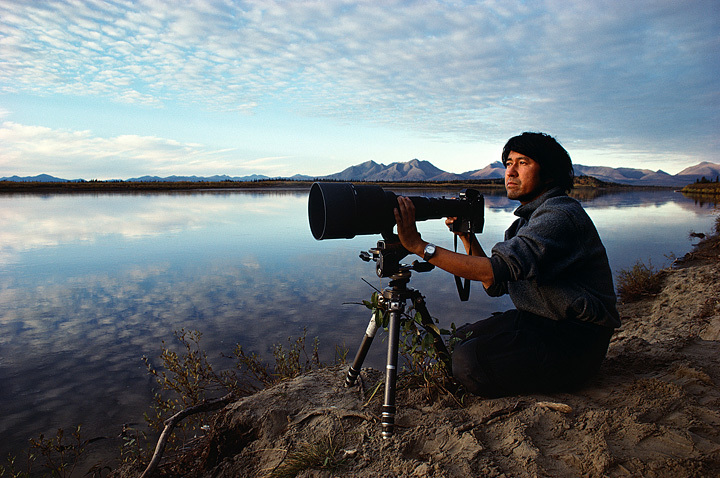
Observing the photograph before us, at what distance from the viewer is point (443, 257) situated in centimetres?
210

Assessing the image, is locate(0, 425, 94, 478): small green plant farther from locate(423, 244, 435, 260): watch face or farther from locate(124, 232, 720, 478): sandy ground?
locate(423, 244, 435, 260): watch face

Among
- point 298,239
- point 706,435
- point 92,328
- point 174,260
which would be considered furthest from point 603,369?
point 298,239

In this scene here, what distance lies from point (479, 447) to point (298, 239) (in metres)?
10.4

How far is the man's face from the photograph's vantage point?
2424 mm

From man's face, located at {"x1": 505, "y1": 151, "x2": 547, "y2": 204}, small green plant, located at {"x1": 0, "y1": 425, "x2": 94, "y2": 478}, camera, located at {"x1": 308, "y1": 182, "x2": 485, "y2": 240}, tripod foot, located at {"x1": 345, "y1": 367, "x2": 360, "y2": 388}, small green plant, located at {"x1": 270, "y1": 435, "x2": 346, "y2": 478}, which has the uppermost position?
man's face, located at {"x1": 505, "y1": 151, "x2": 547, "y2": 204}

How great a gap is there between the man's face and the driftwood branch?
96.9 inches

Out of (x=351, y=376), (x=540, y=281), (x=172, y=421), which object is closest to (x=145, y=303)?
(x=172, y=421)

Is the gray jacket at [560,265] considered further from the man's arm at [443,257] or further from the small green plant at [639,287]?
the small green plant at [639,287]

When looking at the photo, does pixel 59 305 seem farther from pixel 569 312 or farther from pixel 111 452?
pixel 569 312

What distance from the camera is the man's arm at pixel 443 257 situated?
2018 mm

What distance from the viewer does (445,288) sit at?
23.5ft

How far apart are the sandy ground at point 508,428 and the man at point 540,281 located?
0.66 feet

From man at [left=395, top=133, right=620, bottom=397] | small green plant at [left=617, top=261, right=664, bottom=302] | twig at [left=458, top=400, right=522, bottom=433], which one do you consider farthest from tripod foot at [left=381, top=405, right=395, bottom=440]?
small green plant at [left=617, top=261, right=664, bottom=302]

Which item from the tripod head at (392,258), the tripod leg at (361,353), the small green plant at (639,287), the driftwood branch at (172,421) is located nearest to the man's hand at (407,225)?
the tripod head at (392,258)
